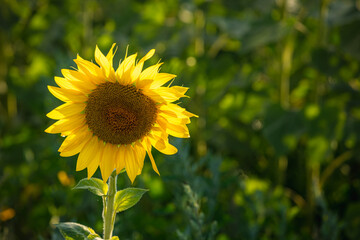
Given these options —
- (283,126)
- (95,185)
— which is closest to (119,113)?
(95,185)

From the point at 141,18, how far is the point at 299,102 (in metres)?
0.79

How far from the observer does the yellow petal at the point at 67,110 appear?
2.16 feet

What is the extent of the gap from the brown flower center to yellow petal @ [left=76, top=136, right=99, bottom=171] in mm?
22

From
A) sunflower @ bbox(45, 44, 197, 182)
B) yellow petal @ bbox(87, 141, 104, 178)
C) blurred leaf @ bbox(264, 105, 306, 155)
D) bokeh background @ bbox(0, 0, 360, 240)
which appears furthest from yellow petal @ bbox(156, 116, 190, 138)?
blurred leaf @ bbox(264, 105, 306, 155)

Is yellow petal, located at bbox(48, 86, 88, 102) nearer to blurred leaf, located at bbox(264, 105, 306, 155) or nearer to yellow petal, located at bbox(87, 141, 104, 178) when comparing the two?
yellow petal, located at bbox(87, 141, 104, 178)

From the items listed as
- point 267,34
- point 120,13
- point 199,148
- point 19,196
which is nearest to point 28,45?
point 120,13

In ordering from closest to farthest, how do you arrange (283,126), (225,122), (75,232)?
(75,232), (283,126), (225,122)

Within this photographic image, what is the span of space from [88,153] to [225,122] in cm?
120

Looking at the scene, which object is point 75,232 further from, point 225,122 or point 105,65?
point 225,122

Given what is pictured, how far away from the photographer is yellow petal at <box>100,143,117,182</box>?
654 mm

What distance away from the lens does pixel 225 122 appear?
1836 mm

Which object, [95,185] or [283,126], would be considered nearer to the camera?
[95,185]

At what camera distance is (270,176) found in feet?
5.64

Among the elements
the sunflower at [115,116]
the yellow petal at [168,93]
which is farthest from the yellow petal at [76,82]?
the yellow petal at [168,93]
